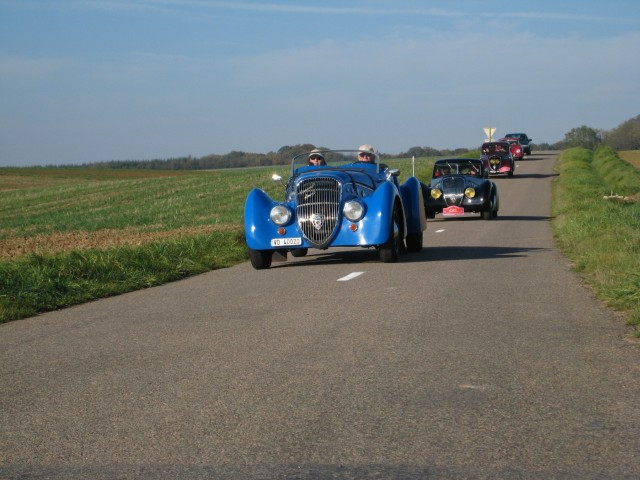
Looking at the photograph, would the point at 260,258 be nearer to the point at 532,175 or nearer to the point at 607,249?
the point at 607,249

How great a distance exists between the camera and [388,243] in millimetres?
14906

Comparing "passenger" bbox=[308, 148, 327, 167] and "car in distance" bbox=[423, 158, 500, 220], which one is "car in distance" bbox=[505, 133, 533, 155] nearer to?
"car in distance" bbox=[423, 158, 500, 220]

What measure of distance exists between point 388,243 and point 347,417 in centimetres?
951

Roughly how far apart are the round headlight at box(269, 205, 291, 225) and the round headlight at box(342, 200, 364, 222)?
837mm

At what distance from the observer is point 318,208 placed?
15.1 meters

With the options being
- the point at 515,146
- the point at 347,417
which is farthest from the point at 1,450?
the point at 515,146

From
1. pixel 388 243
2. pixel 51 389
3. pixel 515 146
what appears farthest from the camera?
pixel 515 146

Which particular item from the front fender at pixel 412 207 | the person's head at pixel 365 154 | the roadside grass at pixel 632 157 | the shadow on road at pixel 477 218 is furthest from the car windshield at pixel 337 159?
the roadside grass at pixel 632 157

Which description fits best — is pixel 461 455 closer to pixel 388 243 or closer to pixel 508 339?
pixel 508 339

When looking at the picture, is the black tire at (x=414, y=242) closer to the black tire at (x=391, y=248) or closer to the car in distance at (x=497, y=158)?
the black tire at (x=391, y=248)

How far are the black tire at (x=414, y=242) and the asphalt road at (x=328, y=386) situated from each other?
543cm

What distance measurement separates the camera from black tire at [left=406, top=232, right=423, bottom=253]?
17094mm

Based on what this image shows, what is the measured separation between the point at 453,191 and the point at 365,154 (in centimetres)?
959

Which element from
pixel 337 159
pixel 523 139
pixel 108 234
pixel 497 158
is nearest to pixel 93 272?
pixel 337 159
